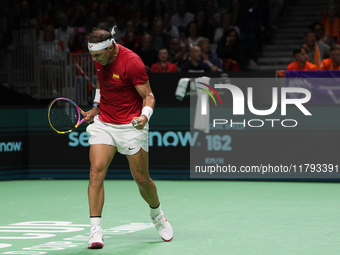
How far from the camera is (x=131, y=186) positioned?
9570 millimetres

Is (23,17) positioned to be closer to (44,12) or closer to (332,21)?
(44,12)

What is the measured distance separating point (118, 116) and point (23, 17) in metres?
9.88

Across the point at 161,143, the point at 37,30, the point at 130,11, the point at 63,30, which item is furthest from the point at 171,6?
the point at 161,143

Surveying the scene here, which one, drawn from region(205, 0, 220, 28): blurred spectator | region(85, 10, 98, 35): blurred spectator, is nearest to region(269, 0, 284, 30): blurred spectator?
region(205, 0, 220, 28): blurred spectator

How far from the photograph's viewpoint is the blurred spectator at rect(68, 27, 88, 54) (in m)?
13.1

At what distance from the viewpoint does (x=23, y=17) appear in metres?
14.4

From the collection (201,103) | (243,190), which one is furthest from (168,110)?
(243,190)

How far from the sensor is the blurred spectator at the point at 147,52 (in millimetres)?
11992

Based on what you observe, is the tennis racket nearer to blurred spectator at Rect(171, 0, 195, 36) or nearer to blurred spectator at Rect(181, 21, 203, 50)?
blurred spectator at Rect(181, 21, 203, 50)

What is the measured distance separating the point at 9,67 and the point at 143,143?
801cm

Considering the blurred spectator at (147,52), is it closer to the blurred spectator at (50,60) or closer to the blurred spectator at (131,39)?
the blurred spectator at (131,39)

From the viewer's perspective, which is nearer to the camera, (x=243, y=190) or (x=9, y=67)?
(x=243, y=190)

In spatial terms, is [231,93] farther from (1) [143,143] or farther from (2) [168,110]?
(1) [143,143]

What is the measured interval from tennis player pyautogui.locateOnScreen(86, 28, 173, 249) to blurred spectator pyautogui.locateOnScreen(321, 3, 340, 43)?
8105mm
